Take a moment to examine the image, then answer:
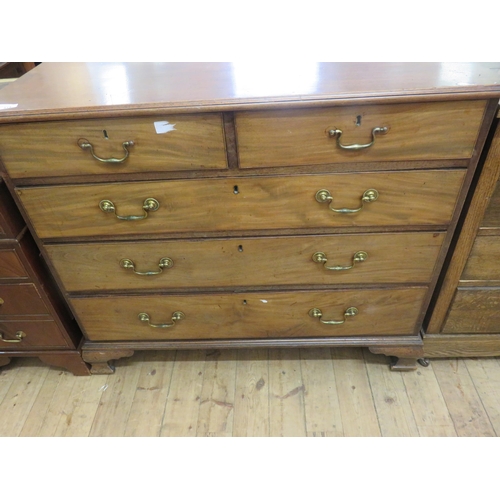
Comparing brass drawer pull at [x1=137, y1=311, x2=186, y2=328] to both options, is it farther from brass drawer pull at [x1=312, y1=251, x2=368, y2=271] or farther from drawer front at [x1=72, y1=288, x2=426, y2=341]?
brass drawer pull at [x1=312, y1=251, x2=368, y2=271]

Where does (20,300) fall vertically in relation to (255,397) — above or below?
above

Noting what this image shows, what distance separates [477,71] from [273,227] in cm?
58

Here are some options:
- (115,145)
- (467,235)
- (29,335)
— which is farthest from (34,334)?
(467,235)

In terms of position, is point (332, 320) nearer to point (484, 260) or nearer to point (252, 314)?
point (252, 314)

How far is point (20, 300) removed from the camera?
1141 mm

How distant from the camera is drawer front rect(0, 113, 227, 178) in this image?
0.83m

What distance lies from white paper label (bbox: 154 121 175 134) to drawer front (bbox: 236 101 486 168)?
0.48ft

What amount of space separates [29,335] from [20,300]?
6.7 inches

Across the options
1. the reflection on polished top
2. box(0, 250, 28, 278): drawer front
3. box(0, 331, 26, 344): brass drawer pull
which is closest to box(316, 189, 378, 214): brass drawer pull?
the reflection on polished top

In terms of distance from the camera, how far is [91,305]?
1180 mm

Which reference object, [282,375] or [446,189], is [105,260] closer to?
[282,375]

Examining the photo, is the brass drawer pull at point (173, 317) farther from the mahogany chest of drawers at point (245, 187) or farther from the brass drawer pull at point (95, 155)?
the brass drawer pull at point (95, 155)

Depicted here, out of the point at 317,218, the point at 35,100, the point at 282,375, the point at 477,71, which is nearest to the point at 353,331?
the point at 282,375

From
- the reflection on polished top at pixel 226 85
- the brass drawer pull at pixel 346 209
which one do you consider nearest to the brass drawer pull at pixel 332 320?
the brass drawer pull at pixel 346 209
